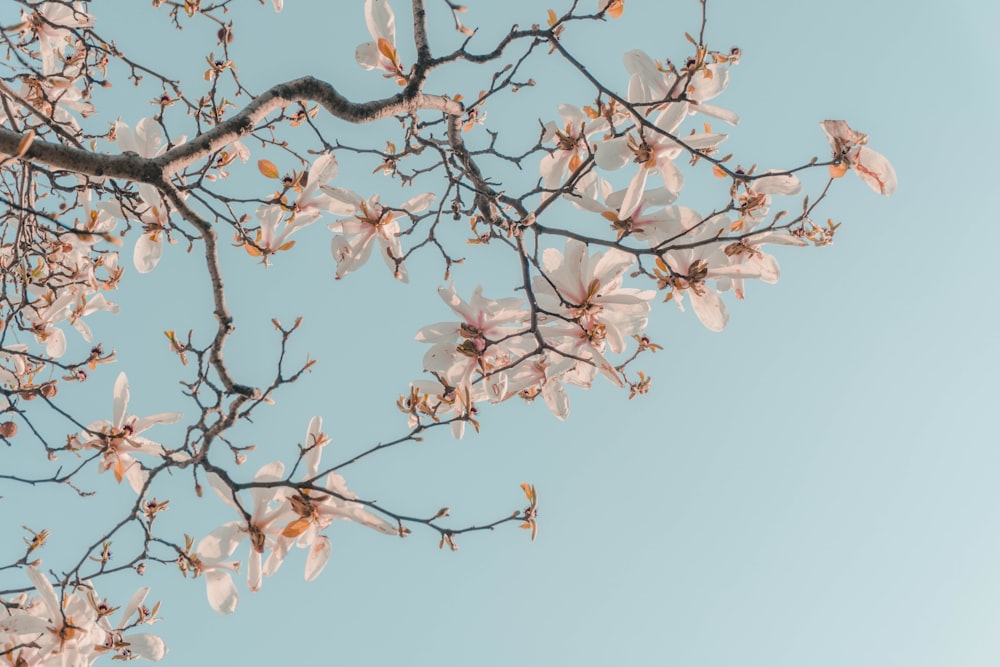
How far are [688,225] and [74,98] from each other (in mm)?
2821

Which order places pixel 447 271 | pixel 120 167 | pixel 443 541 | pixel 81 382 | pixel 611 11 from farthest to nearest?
pixel 81 382 < pixel 447 271 < pixel 611 11 < pixel 443 541 < pixel 120 167

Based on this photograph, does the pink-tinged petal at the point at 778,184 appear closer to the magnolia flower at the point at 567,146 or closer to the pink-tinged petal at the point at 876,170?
the pink-tinged petal at the point at 876,170

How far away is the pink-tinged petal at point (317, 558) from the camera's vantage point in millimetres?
1893

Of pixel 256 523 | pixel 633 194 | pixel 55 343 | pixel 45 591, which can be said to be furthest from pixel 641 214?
pixel 55 343

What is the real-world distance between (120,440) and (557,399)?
1.29 m

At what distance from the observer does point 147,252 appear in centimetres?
234

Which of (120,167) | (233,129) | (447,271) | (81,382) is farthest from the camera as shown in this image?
(81,382)

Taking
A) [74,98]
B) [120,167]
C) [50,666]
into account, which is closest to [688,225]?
[120,167]

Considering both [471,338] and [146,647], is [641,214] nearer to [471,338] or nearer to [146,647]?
[471,338]

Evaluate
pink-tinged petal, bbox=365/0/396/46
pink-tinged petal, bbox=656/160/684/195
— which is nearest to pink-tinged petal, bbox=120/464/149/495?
pink-tinged petal, bbox=365/0/396/46

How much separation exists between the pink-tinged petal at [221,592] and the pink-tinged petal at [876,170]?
6.65ft

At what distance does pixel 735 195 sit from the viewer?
188 centimetres

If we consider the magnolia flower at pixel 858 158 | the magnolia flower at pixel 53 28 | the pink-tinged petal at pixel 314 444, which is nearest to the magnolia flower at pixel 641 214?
the magnolia flower at pixel 858 158

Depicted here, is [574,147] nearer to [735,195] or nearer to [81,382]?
[735,195]
